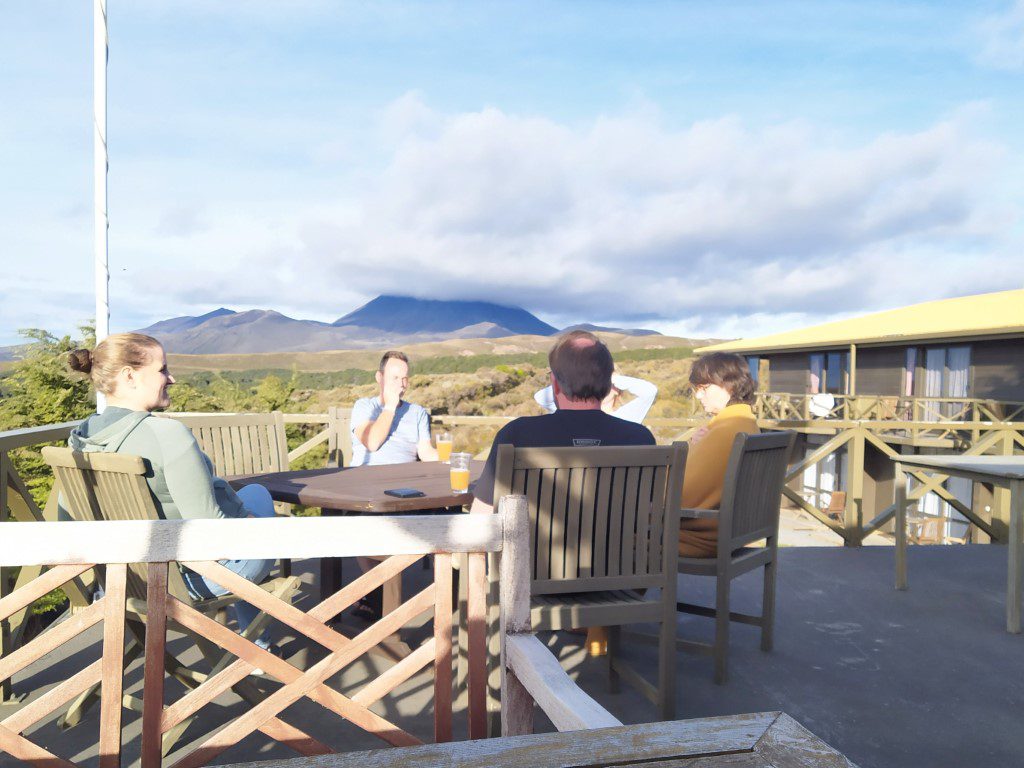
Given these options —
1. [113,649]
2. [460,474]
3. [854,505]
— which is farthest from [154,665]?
[854,505]

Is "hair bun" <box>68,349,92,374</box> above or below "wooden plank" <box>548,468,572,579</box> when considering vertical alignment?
above

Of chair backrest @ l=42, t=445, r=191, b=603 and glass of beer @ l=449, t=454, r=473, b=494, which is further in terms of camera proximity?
glass of beer @ l=449, t=454, r=473, b=494

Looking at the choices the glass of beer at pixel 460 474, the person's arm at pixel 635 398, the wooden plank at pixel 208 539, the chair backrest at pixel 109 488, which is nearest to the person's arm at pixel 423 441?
the person's arm at pixel 635 398

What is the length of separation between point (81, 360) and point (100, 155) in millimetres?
1569

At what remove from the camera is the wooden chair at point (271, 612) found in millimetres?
1042

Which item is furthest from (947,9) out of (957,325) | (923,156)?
(923,156)

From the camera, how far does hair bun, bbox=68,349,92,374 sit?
231cm

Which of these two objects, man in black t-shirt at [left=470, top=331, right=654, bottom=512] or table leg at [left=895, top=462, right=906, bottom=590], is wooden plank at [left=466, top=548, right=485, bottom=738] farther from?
table leg at [left=895, top=462, right=906, bottom=590]

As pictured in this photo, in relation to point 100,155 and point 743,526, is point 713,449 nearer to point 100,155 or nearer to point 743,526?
point 743,526

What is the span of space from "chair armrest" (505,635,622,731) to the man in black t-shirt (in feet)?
3.40

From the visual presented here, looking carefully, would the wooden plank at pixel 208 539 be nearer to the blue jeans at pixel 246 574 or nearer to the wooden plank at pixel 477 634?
the wooden plank at pixel 477 634

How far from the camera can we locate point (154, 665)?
42.6 inches

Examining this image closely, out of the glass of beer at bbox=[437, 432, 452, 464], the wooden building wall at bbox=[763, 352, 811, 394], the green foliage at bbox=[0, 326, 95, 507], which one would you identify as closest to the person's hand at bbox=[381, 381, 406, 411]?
the glass of beer at bbox=[437, 432, 452, 464]

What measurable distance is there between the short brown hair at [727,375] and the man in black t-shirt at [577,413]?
0.73 metres
